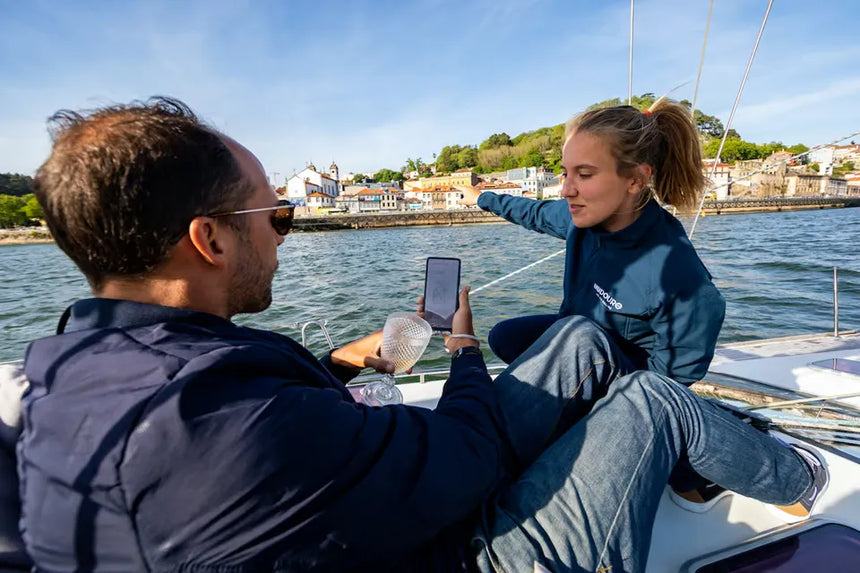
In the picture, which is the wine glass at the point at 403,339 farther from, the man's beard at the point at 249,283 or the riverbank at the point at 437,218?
the riverbank at the point at 437,218

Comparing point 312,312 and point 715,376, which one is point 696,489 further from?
point 312,312

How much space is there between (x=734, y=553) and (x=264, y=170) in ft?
5.45

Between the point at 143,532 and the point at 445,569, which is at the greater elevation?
the point at 143,532

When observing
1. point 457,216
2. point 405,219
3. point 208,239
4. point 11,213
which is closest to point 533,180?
point 457,216

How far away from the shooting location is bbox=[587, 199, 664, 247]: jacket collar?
179 centimetres

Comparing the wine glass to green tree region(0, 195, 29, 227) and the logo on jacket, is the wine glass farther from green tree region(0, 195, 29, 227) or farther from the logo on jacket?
green tree region(0, 195, 29, 227)

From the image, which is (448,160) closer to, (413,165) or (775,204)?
(413,165)

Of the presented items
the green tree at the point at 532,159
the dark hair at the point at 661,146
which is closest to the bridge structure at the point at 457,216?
the green tree at the point at 532,159

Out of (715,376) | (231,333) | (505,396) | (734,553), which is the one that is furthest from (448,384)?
(715,376)

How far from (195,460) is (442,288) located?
148cm

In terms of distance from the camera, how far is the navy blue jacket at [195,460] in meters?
0.64

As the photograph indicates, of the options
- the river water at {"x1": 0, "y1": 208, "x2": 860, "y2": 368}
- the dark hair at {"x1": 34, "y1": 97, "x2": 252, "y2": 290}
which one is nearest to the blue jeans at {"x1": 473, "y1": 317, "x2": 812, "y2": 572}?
the dark hair at {"x1": 34, "y1": 97, "x2": 252, "y2": 290}

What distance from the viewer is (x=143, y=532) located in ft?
2.12

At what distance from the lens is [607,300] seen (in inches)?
73.4
